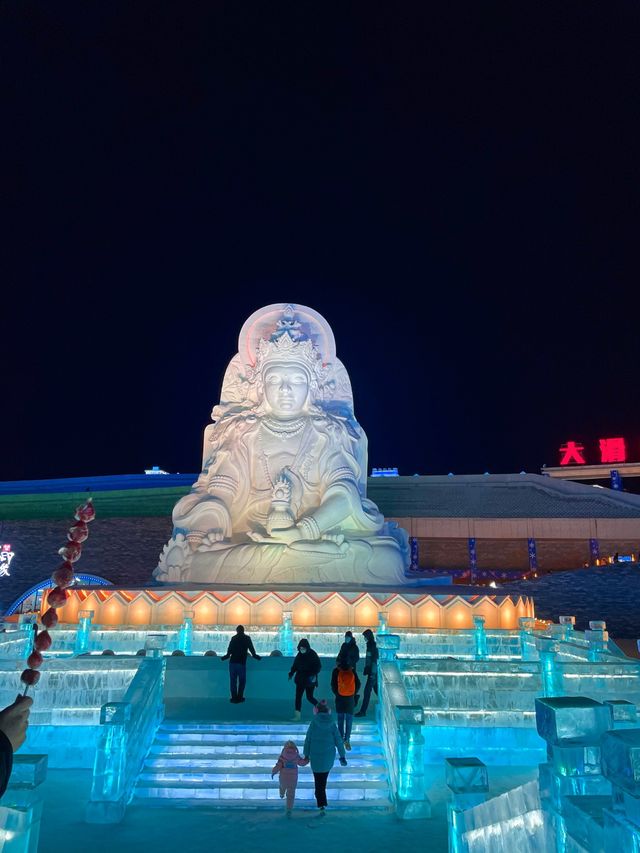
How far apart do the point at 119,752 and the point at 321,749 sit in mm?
1238

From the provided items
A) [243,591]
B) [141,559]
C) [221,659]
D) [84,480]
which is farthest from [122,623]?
[84,480]

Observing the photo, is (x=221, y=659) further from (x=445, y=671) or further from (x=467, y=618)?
(x=467, y=618)

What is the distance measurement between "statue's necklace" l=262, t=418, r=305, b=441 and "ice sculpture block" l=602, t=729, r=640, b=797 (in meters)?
8.54

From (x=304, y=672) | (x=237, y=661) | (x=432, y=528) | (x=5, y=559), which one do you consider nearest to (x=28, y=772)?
(x=304, y=672)

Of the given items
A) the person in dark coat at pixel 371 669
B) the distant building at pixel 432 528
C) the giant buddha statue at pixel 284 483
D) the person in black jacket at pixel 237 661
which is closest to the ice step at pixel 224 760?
the person in dark coat at pixel 371 669

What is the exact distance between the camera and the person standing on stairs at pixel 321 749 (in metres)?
3.95

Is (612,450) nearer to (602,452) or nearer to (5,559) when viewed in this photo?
(602,452)

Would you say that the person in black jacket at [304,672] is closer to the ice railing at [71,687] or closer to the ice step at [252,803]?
the ice step at [252,803]

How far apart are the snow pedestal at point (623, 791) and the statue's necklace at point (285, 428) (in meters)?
8.56

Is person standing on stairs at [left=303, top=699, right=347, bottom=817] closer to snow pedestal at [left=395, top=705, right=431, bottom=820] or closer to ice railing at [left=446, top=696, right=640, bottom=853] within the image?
snow pedestal at [left=395, top=705, right=431, bottom=820]

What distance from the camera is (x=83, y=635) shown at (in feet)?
22.8

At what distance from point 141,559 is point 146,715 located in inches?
504

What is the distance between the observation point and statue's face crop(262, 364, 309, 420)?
10336 millimetres

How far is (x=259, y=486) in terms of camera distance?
10227 mm
